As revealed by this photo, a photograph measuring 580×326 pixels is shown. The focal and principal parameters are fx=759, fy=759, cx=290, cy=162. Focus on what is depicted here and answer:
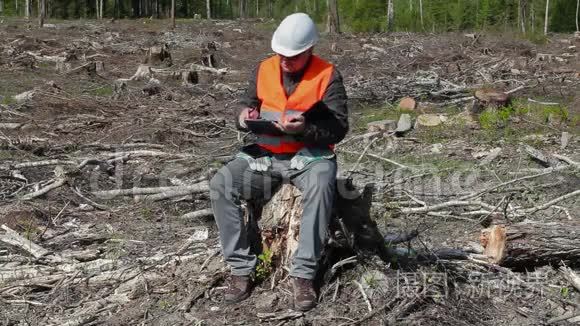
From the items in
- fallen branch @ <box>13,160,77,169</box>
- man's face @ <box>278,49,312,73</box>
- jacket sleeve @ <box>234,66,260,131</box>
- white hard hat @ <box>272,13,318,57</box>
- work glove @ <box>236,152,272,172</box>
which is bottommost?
fallen branch @ <box>13,160,77,169</box>

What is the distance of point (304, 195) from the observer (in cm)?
418

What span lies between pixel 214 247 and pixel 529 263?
2114mm

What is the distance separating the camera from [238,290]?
→ 4.41 metres

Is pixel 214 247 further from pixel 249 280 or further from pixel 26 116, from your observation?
pixel 26 116

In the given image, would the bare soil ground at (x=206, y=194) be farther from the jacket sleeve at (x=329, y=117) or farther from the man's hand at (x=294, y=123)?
the man's hand at (x=294, y=123)

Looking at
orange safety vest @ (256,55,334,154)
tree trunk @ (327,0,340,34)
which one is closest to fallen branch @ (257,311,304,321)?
orange safety vest @ (256,55,334,154)

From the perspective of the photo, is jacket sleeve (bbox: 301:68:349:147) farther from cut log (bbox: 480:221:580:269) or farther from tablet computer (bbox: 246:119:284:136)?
cut log (bbox: 480:221:580:269)

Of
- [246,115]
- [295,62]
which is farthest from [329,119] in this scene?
[246,115]

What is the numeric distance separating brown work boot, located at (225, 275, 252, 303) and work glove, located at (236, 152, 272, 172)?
25.2 inches

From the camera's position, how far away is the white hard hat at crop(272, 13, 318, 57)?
13.9 feet

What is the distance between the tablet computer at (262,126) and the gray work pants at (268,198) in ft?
0.76

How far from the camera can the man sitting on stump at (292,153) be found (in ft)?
13.7

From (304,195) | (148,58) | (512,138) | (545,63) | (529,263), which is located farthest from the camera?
(148,58)

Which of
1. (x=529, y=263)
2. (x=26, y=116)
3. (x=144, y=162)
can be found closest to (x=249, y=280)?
(x=529, y=263)
